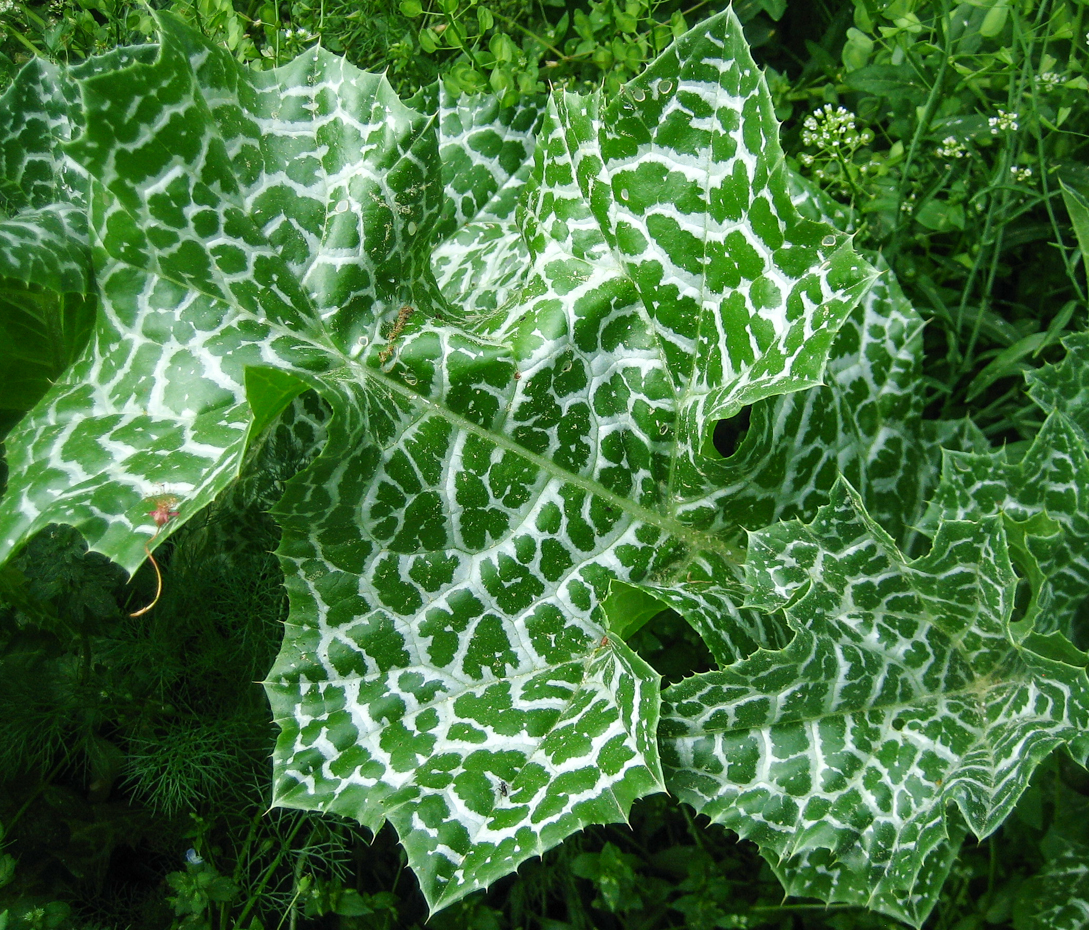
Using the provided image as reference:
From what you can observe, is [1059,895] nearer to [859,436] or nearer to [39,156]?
[859,436]

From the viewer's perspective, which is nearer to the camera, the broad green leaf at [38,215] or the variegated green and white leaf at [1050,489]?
the broad green leaf at [38,215]

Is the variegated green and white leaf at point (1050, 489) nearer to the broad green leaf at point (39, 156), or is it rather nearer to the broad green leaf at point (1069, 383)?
the broad green leaf at point (1069, 383)

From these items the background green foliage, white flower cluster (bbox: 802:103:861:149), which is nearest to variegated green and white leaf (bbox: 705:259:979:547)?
the background green foliage

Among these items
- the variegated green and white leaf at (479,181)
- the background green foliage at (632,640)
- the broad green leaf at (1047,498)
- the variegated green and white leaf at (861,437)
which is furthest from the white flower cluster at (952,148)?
the variegated green and white leaf at (479,181)

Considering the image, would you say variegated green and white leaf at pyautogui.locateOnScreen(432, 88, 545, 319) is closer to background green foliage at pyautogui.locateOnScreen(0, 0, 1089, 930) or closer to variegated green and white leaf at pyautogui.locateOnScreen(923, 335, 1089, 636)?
background green foliage at pyautogui.locateOnScreen(0, 0, 1089, 930)

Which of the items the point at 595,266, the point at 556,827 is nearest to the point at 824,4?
the point at 595,266

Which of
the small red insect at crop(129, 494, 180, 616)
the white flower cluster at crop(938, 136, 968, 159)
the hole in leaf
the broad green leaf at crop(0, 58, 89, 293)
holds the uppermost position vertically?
the broad green leaf at crop(0, 58, 89, 293)
